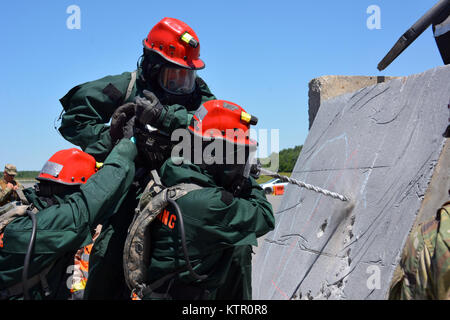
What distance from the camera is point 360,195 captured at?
136 inches

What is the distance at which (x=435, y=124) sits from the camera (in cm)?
306

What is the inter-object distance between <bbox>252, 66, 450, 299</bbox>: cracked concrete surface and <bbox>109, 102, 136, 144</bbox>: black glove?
162 centimetres

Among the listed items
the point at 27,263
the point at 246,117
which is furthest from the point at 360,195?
the point at 27,263

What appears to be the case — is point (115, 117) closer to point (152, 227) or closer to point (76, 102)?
point (76, 102)

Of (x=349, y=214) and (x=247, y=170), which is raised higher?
(x=247, y=170)

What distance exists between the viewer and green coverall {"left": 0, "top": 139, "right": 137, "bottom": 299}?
8.05 ft

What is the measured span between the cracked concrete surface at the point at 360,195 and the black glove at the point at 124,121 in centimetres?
162

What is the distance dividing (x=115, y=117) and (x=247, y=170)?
949 millimetres

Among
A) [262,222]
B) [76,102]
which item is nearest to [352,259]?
[262,222]

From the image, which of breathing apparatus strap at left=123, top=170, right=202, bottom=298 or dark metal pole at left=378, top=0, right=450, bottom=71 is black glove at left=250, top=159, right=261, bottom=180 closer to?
breathing apparatus strap at left=123, top=170, right=202, bottom=298

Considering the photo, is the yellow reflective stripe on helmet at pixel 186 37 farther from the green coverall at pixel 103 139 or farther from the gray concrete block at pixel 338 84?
the gray concrete block at pixel 338 84

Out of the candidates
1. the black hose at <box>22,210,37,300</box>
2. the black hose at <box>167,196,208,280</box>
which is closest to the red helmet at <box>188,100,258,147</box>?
the black hose at <box>167,196,208,280</box>

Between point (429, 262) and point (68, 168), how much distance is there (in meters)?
2.07

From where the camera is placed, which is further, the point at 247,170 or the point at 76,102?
the point at 76,102
